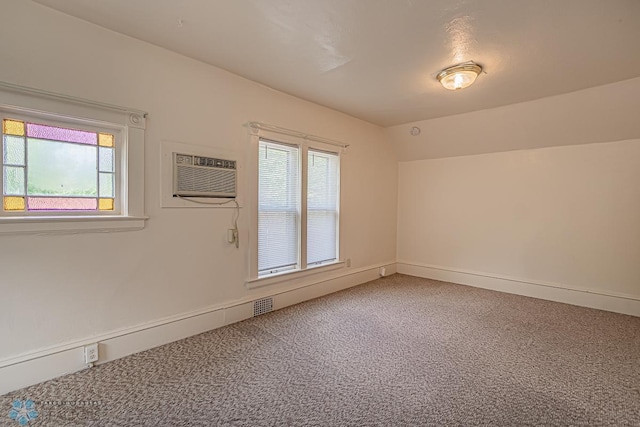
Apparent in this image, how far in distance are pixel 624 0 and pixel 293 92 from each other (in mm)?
2821

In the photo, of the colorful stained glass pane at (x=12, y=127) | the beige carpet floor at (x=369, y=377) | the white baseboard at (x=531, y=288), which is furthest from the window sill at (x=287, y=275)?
the colorful stained glass pane at (x=12, y=127)

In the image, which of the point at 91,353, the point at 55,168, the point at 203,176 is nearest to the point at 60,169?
the point at 55,168

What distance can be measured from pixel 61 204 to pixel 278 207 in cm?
202

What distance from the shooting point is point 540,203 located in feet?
13.9

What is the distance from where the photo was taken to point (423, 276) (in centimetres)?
539

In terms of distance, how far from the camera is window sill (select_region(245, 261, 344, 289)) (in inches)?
132

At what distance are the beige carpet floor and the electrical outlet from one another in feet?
0.25

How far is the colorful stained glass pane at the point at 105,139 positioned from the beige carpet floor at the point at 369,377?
1.75 metres

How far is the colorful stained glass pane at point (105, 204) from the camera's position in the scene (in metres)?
2.38

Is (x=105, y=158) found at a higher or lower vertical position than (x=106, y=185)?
higher

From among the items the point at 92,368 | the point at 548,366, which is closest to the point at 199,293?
the point at 92,368

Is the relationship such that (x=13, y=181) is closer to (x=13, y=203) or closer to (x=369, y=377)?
(x=13, y=203)

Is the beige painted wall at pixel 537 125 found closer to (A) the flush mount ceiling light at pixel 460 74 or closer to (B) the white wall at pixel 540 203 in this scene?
(B) the white wall at pixel 540 203

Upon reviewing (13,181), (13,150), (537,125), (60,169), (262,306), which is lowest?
(262,306)
